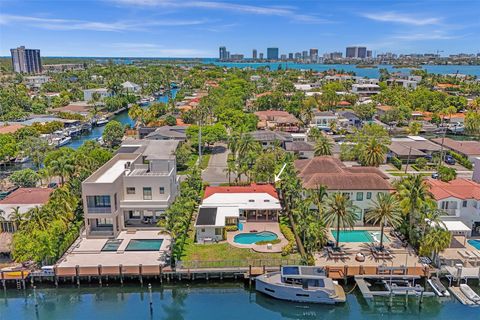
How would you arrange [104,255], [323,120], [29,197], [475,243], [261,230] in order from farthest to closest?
[323,120], [29,197], [261,230], [475,243], [104,255]

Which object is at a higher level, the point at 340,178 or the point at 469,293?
the point at 340,178

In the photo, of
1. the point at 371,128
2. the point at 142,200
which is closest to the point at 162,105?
the point at 371,128

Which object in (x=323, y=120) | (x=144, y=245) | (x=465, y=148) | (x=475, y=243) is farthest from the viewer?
(x=323, y=120)

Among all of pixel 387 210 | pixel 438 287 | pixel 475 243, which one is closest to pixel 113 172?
pixel 387 210

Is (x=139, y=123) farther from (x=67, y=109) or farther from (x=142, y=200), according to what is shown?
(x=142, y=200)

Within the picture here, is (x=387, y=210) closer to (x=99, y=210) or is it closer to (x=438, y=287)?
(x=438, y=287)

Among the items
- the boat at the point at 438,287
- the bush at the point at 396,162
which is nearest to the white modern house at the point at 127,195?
the boat at the point at 438,287

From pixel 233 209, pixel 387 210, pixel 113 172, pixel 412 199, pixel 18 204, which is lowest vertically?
pixel 233 209
